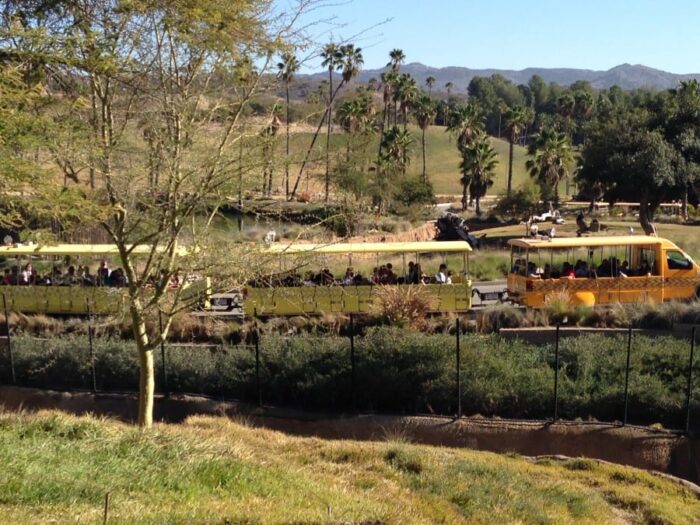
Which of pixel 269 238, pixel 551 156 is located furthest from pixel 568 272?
pixel 551 156

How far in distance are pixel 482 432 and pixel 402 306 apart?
526cm

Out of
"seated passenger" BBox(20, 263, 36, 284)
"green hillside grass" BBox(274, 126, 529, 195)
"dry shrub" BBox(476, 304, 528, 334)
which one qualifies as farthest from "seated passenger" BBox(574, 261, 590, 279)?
"green hillside grass" BBox(274, 126, 529, 195)

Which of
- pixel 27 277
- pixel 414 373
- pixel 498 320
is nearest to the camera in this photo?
pixel 414 373

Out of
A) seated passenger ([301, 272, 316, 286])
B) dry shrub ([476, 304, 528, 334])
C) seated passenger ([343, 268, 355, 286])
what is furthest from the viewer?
seated passenger ([343, 268, 355, 286])

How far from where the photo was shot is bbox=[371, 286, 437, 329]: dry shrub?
64.1 feet

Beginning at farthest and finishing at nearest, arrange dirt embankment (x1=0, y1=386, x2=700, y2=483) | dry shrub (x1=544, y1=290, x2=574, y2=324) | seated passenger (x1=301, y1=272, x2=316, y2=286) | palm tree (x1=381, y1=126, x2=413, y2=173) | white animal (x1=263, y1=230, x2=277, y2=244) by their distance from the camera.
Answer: palm tree (x1=381, y1=126, x2=413, y2=173) < seated passenger (x1=301, y1=272, x2=316, y2=286) < dry shrub (x1=544, y1=290, x2=574, y2=324) < dirt embankment (x1=0, y1=386, x2=700, y2=483) < white animal (x1=263, y1=230, x2=277, y2=244)

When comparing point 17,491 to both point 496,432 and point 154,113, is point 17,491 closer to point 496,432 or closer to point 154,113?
point 154,113

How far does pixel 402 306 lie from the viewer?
19.7m

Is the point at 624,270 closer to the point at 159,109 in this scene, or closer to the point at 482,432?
the point at 482,432

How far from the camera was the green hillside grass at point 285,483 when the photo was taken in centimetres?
739

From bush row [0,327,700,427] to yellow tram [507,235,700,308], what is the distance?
437cm

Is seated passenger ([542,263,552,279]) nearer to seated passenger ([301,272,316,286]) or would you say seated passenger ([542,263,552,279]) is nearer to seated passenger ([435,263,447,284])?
seated passenger ([435,263,447,284])

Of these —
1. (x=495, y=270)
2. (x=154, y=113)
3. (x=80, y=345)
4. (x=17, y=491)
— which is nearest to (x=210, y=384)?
(x=80, y=345)

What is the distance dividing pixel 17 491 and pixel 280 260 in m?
5.68
